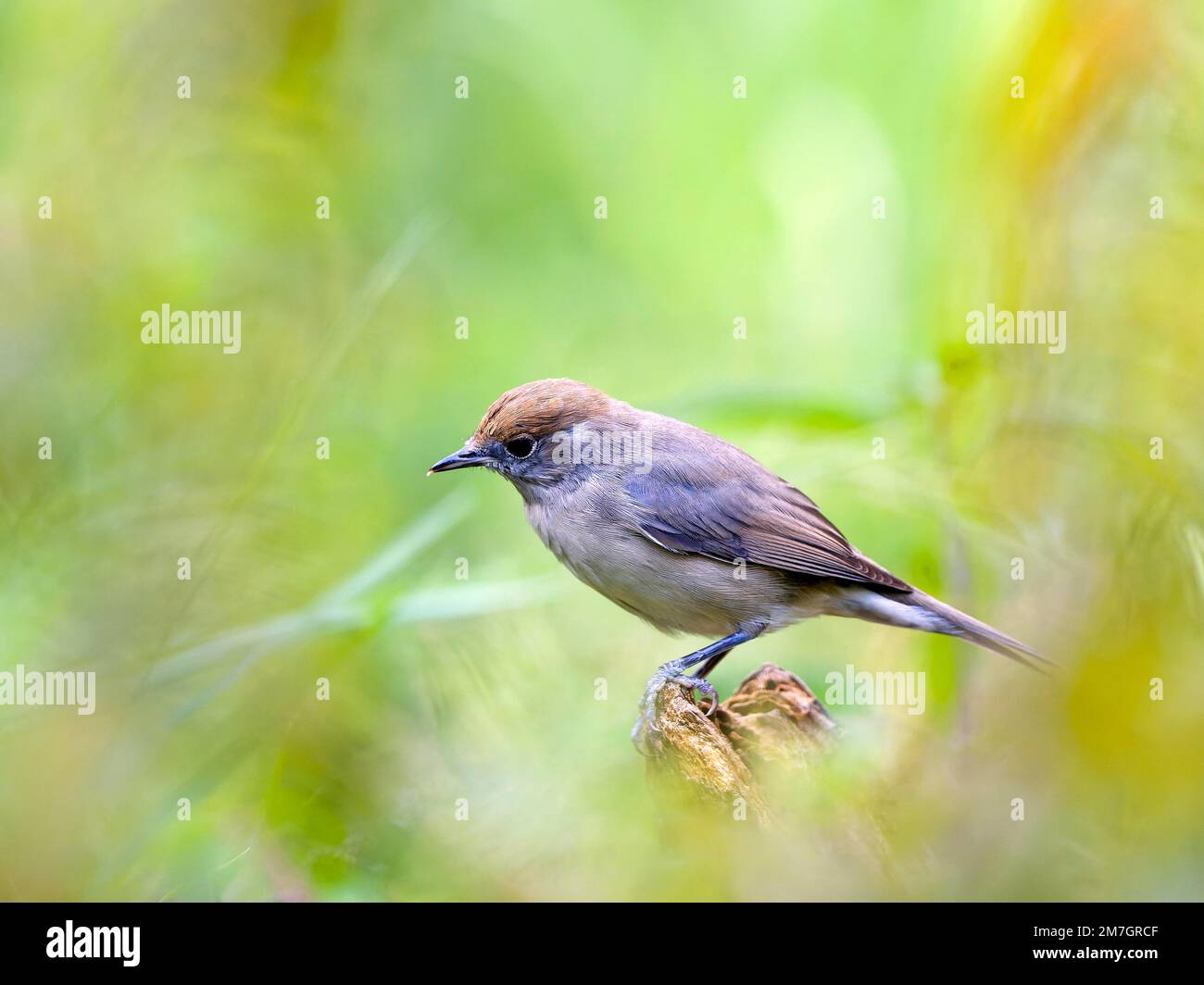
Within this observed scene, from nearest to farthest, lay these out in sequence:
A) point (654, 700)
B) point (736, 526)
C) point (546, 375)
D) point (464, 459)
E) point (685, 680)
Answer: point (654, 700), point (685, 680), point (464, 459), point (736, 526), point (546, 375)

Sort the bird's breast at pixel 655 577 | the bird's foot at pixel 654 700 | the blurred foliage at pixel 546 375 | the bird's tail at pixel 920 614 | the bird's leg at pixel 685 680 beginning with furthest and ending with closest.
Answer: the bird's breast at pixel 655 577
the bird's leg at pixel 685 680
the bird's foot at pixel 654 700
the bird's tail at pixel 920 614
the blurred foliage at pixel 546 375

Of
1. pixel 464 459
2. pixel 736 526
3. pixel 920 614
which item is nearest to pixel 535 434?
pixel 464 459

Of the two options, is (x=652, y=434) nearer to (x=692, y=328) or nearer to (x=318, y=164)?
(x=692, y=328)

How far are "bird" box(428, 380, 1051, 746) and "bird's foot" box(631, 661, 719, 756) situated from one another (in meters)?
0.02

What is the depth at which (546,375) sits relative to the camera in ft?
20.0

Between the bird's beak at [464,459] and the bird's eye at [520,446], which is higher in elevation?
the bird's eye at [520,446]

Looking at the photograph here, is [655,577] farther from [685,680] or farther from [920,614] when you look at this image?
[920,614]

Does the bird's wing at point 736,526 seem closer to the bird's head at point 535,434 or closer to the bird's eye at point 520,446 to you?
the bird's head at point 535,434

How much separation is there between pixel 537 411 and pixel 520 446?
0.53 ft

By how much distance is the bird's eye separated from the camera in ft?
15.3

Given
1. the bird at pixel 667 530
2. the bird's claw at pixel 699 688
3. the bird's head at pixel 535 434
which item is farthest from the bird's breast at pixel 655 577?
the bird's claw at pixel 699 688

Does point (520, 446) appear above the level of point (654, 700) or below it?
above

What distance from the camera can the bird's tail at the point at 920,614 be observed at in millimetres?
3497

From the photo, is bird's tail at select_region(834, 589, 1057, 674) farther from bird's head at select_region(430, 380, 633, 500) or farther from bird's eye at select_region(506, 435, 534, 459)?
bird's eye at select_region(506, 435, 534, 459)
